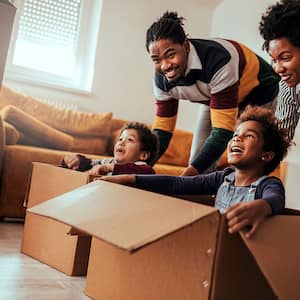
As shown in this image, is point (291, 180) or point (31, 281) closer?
point (31, 281)

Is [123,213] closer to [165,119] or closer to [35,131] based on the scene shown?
[165,119]

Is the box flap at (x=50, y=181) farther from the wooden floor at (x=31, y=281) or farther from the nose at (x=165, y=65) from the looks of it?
the nose at (x=165, y=65)

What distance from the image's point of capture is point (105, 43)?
3832mm

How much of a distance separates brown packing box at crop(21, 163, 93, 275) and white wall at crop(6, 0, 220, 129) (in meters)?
2.23

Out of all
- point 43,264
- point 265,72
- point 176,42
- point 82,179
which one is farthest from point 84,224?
point 265,72

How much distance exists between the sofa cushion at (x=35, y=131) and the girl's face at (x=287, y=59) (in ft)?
5.75

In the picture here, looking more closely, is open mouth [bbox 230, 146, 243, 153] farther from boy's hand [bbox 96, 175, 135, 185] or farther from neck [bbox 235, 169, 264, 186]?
boy's hand [bbox 96, 175, 135, 185]

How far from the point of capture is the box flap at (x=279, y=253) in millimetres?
726

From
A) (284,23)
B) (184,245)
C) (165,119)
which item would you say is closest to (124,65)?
(165,119)

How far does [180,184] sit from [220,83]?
38 cm

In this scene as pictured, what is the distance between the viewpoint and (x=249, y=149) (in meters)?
1.21

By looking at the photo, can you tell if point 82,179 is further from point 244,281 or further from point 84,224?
point 244,281

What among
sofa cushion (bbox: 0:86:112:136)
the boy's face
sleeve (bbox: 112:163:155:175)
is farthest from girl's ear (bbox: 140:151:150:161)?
sofa cushion (bbox: 0:86:112:136)

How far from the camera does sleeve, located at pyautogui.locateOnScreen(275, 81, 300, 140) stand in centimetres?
140
